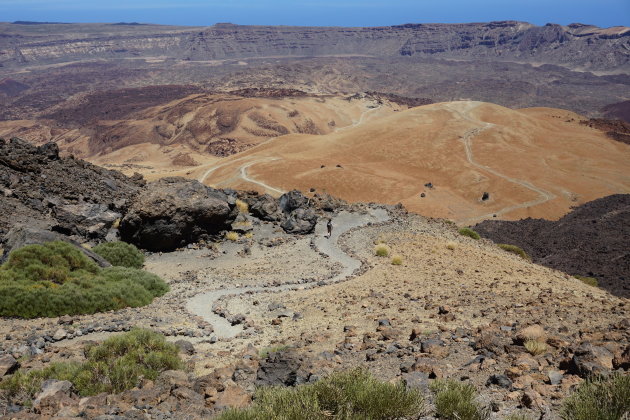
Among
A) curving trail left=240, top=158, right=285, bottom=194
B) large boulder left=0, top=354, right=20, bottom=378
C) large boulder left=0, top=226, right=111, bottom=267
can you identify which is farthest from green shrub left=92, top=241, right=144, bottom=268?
curving trail left=240, top=158, right=285, bottom=194

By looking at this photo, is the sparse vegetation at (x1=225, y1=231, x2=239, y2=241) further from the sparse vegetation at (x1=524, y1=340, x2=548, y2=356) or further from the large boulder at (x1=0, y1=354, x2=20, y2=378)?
the sparse vegetation at (x1=524, y1=340, x2=548, y2=356)

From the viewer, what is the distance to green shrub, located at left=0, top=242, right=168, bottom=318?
12594 mm

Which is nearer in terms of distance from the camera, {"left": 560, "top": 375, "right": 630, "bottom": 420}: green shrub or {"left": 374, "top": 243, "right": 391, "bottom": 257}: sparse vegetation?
{"left": 560, "top": 375, "right": 630, "bottom": 420}: green shrub

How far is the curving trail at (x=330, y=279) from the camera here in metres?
13.2

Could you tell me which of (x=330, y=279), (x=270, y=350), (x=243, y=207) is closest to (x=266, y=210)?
(x=243, y=207)

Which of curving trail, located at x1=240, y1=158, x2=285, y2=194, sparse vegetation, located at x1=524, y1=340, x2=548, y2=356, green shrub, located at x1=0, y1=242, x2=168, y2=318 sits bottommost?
curving trail, located at x1=240, y1=158, x2=285, y2=194

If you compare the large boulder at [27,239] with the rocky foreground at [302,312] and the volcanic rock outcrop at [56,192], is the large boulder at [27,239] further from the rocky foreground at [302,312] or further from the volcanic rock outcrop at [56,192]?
the volcanic rock outcrop at [56,192]

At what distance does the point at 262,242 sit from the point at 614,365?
18.4 metres

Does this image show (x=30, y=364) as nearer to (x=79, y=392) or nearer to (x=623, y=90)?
(x=79, y=392)

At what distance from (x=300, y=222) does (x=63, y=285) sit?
1367cm

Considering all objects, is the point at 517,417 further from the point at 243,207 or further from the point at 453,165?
the point at 453,165

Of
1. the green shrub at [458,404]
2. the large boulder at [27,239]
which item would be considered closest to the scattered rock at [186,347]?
the green shrub at [458,404]

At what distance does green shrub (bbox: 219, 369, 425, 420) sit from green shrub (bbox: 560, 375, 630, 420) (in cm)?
172

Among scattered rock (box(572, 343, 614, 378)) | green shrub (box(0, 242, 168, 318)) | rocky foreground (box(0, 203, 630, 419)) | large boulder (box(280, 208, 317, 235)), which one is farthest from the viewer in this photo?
large boulder (box(280, 208, 317, 235))
